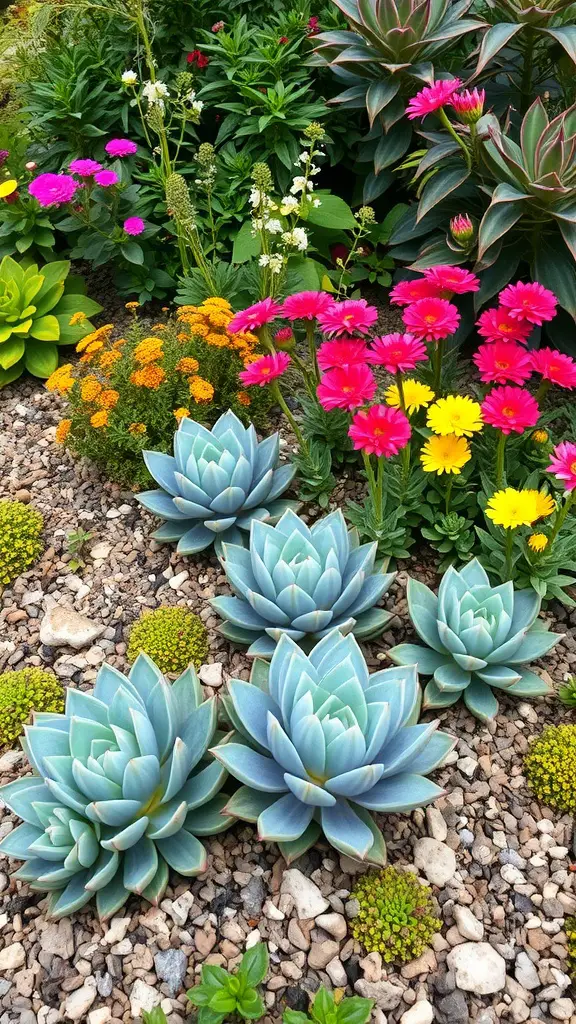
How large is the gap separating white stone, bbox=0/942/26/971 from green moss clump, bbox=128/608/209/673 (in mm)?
826

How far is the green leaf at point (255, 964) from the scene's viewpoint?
1.60 meters

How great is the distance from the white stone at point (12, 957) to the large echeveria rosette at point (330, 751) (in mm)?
615

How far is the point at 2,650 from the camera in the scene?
98.5 inches

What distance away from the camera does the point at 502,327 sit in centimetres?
221

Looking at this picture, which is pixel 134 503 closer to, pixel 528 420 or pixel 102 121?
pixel 528 420

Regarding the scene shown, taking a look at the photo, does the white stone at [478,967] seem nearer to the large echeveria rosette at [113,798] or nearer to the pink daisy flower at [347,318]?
the large echeveria rosette at [113,798]

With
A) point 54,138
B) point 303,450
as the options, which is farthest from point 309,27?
point 303,450

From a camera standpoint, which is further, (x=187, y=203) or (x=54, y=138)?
(x=54, y=138)

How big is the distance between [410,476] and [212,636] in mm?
860

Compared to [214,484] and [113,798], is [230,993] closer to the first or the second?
[113,798]

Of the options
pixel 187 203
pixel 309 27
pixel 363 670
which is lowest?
pixel 363 670

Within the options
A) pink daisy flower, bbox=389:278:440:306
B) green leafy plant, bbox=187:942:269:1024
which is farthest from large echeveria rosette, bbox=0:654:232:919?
pink daisy flower, bbox=389:278:440:306

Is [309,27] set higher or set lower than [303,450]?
higher

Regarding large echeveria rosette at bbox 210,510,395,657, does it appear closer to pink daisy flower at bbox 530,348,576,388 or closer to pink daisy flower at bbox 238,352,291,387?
pink daisy flower at bbox 238,352,291,387
